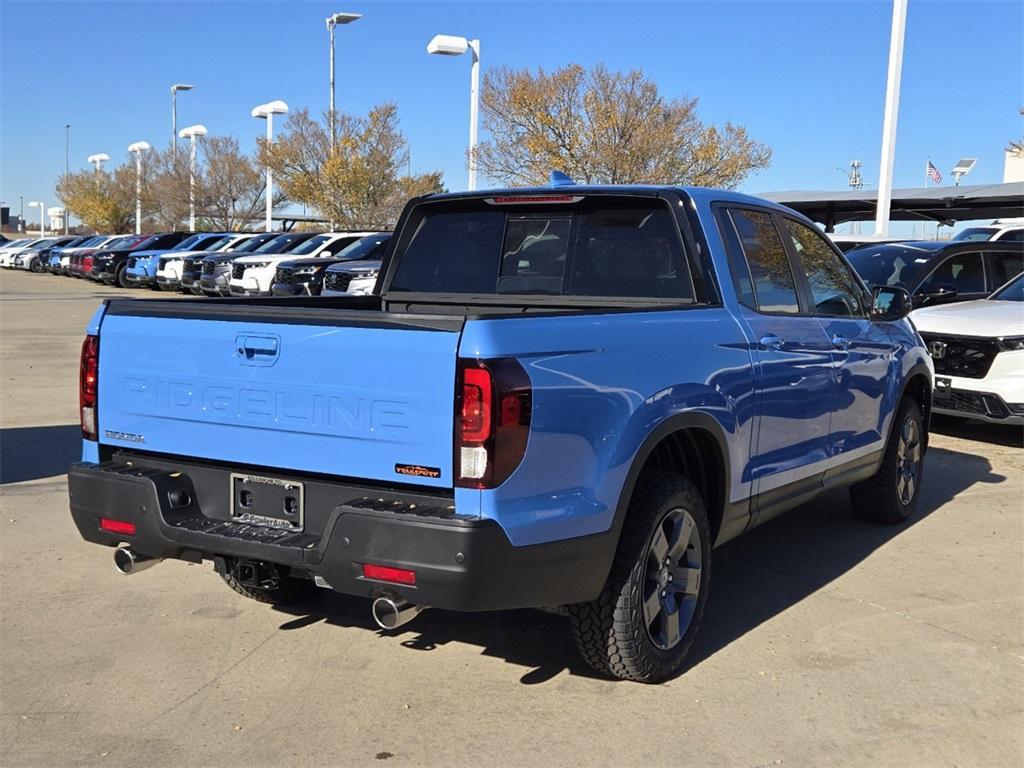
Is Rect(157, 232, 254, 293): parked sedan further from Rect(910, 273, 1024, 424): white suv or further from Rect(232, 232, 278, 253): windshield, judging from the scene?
Rect(910, 273, 1024, 424): white suv

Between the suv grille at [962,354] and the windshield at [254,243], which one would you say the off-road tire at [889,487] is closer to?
the suv grille at [962,354]

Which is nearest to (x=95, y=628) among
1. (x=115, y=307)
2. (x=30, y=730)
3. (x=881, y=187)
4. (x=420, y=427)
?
(x=30, y=730)

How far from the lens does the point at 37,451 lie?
8500mm

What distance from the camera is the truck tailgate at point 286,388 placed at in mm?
3537

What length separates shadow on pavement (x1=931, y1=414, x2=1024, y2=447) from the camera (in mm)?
10250

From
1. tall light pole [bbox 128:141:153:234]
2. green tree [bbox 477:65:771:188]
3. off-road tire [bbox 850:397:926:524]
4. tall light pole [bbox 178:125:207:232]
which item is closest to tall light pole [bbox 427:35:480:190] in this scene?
green tree [bbox 477:65:771:188]

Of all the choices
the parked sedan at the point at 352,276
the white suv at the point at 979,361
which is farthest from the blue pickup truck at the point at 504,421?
the parked sedan at the point at 352,276

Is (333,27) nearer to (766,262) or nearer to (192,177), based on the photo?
(192,177)

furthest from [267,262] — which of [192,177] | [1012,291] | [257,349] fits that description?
[192,177]

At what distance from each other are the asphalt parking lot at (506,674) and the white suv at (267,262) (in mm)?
16701

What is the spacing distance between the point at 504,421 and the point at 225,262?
23414 mm

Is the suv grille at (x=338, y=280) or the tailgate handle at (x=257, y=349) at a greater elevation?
the tailgate handle at (x=257, y=349)

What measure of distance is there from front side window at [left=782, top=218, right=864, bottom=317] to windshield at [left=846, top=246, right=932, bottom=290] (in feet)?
19.1

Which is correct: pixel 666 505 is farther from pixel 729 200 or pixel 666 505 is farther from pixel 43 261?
pixel 43 261
